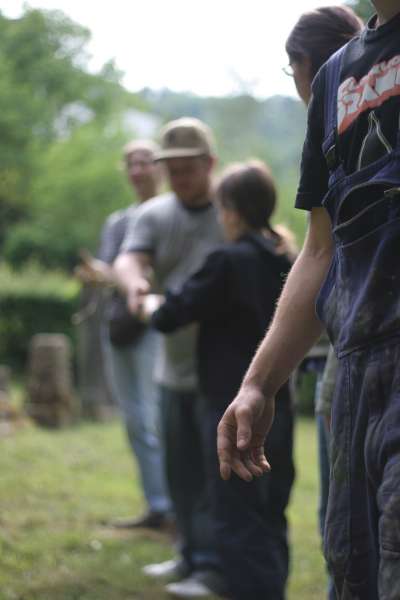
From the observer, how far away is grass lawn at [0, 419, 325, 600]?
445 cm

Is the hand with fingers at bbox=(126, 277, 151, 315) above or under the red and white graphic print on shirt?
under

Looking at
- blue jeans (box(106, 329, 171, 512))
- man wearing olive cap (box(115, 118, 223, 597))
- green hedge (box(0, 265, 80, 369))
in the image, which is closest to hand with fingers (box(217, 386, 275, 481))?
man wearing olive cap (box(115, 118, 223, 597))

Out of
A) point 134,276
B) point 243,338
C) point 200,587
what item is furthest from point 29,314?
point 243,338

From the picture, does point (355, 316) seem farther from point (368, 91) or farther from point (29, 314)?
point (29, 314)

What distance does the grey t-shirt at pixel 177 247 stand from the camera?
4520mm

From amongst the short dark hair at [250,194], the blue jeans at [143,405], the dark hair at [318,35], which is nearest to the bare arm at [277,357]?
the dark hair at [318,35]

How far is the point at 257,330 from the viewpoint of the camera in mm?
3807

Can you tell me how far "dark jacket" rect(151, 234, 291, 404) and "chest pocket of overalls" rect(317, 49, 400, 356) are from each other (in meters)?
1.87

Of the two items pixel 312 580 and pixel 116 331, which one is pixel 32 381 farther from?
pixel 312 580

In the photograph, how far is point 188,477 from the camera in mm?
4652

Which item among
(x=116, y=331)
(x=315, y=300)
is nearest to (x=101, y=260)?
(x=116, y=331)

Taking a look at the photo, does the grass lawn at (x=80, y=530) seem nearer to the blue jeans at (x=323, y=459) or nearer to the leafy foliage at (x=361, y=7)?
the blue jeans at (x=323, y=459)

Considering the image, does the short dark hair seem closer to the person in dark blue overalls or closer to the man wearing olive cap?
the man wearing olive cap

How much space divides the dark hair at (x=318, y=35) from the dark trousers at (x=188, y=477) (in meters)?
2.05
